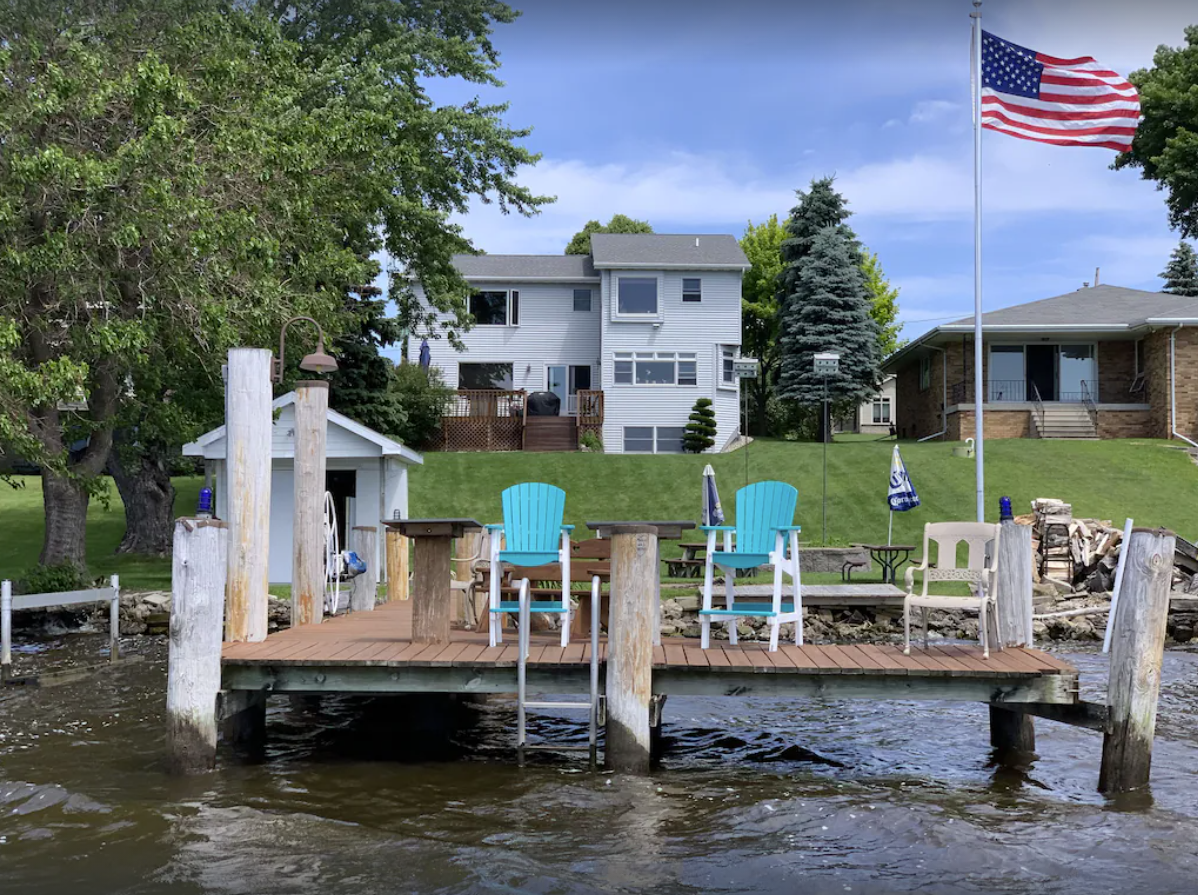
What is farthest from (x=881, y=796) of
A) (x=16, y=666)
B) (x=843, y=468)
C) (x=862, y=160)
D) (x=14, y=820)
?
(x=862, y=160)

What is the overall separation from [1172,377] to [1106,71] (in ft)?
49.9

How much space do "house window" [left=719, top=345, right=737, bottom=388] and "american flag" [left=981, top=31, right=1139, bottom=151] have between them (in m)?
17.7

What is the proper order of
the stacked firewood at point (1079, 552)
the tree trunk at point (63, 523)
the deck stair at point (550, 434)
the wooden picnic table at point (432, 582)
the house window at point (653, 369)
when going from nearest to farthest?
the wooden picnic table at point (432, 582)
the tree trunk at point (63, 523)
the stacked firewood at point (1079, 552)
the deck stair at point (550, 434)
the house window at point (653, 369)

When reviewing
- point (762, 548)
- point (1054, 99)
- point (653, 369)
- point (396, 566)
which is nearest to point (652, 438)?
point (653, 369)

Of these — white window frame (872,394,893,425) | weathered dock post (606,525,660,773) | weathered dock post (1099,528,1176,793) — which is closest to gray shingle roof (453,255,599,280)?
white window frame (872,394,893,425)

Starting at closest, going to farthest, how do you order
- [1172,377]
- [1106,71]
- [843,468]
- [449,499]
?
[1106,71] → [449,499] → [843,468] → [1172,377]

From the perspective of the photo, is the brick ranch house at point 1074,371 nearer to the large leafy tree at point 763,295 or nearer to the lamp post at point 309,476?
the large leafy tree at point 763,295

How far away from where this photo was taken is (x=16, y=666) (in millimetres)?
13453

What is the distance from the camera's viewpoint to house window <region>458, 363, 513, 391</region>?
36719 mm

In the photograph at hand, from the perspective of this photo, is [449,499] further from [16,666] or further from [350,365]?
[16,666]

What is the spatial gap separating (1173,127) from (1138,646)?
1138 inches

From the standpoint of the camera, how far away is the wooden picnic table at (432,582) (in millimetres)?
8531

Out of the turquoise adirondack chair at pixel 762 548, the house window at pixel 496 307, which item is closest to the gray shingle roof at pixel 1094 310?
the house window at pixel 496 307

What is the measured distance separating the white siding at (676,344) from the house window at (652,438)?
0.50 feet
